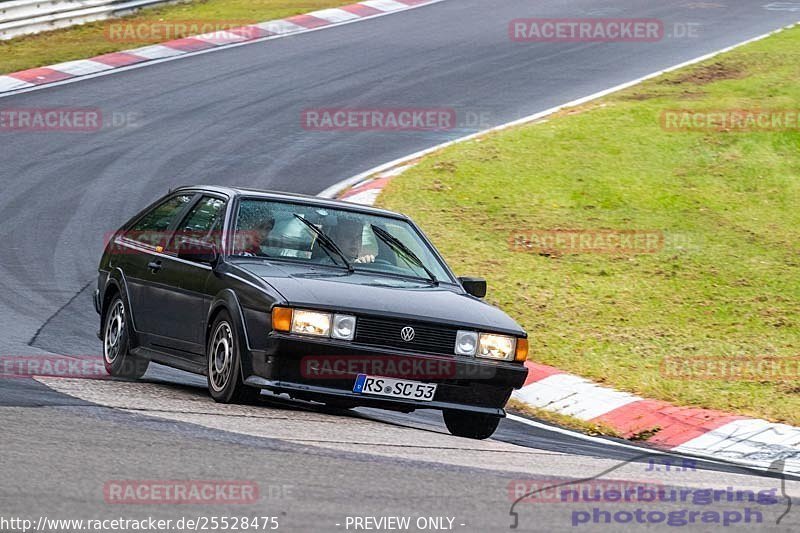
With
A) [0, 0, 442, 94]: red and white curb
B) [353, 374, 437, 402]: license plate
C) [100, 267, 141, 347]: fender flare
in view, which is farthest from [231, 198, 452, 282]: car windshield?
[0, 0, 442, 94]: red and white curb

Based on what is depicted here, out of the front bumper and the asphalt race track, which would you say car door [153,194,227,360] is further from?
the front bumper

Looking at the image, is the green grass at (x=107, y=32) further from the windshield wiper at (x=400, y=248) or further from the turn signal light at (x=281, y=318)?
the turn signal light at (x=281, y=318)

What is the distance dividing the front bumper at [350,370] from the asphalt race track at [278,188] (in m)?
0.19

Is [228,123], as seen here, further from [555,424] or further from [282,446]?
[282,446]

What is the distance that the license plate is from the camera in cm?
749

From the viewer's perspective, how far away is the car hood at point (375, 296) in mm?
7523

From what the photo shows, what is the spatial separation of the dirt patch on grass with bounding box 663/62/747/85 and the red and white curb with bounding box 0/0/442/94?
779 cm

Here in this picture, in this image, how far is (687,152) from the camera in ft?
59.7

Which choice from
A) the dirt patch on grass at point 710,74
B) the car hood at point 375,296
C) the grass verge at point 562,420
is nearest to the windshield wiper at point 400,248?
the car hood at point 375,296

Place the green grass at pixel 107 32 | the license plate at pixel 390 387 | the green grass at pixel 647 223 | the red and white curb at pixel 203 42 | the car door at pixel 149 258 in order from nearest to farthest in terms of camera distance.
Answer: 1. the license plate at pixel 390 387
2. the car door at pixel 149 258
3. the green grass at pixel 647 223
4. the red and white curb at pixel 203 42
5. the green grass at pixel 107 32

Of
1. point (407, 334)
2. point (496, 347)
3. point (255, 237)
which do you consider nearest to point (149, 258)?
point (255, 237)

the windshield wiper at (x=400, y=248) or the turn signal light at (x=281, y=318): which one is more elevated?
the windshield wiper at (x=400, y=248)

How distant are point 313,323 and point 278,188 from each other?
9.02 meters

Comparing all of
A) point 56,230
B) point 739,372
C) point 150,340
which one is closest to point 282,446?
point 150,340
